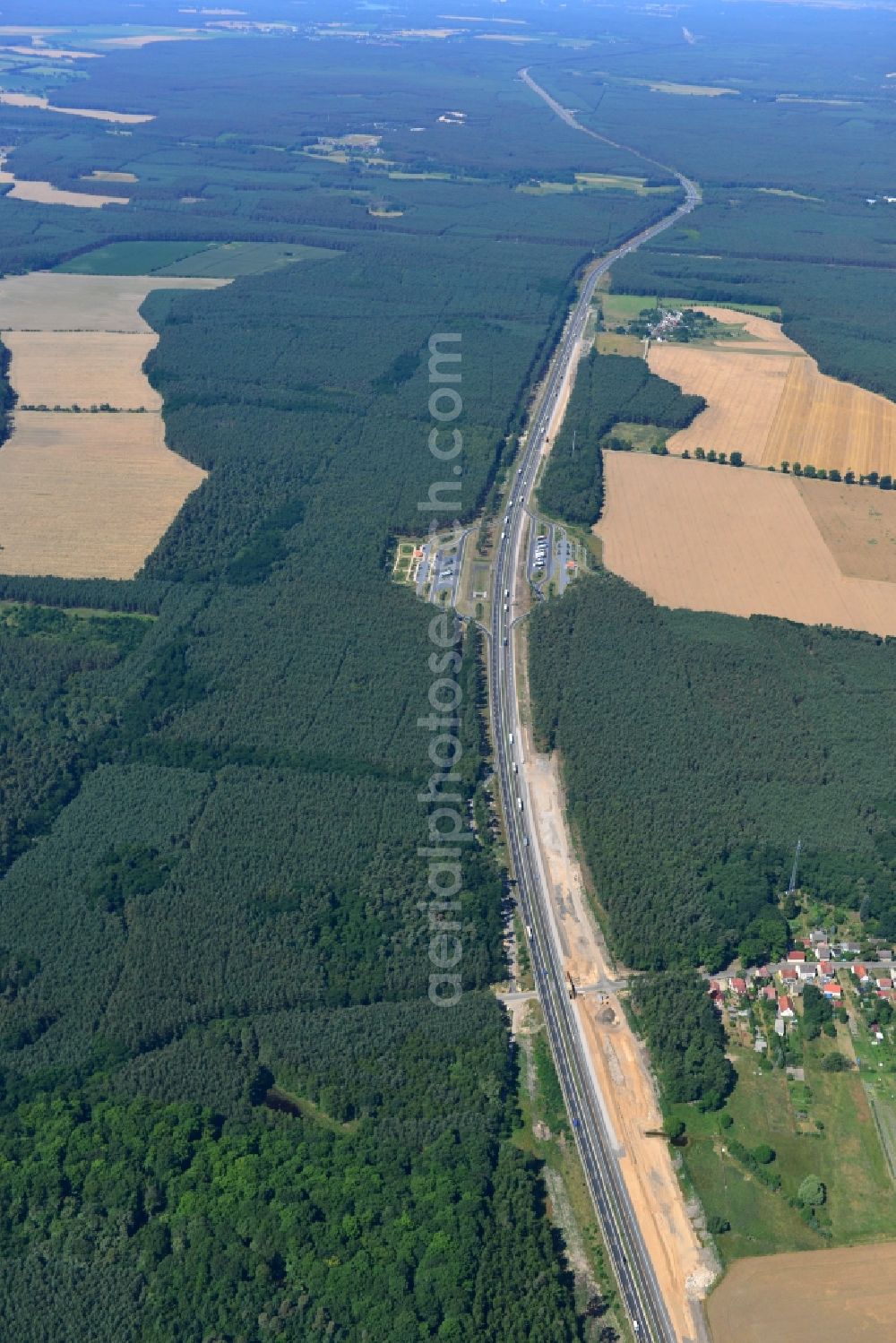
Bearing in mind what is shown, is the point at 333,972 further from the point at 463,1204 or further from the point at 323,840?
the point at 463,1204

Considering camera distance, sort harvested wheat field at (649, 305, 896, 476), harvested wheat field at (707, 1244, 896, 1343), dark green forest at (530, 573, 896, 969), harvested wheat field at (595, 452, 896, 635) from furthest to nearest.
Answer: harvested wheat field at (649, 305, 896, 476) → harvested wheat field at (595, 452, 896, 635) → dark green forest at (530, 573, 896, 969) → harvested wheat field at (707, 1244, 896, 1343)

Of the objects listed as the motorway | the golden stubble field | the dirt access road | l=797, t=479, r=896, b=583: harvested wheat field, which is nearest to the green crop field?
the golden stubble field

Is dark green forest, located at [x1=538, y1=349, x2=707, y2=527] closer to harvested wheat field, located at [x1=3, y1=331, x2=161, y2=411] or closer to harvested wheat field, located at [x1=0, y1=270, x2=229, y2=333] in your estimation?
harvested wheat field, located at [x1=3, y1=331, x2=161, y2=411]

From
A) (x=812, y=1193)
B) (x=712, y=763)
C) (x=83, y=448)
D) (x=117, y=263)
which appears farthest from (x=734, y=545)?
(x=117, y=263)

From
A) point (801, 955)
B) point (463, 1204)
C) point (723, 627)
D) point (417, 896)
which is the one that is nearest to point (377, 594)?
point (723, 627)

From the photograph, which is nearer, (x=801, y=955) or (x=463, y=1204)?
(x=463, y=1204)

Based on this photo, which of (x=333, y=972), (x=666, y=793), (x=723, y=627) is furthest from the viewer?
(x=723, y=627)
